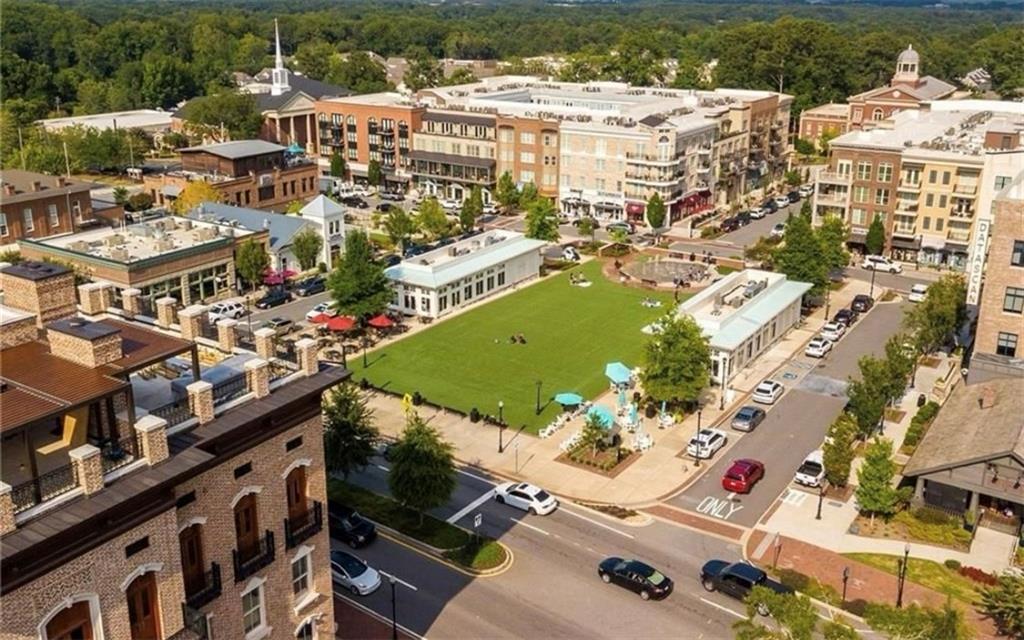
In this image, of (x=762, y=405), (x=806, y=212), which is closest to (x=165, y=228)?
(x=762, y=405)

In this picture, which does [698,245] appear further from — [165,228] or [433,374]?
[165,228]

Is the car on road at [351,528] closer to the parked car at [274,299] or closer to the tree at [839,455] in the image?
the tree at [839,455]

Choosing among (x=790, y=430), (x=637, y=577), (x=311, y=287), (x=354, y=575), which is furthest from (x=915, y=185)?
(x=354, y=575)

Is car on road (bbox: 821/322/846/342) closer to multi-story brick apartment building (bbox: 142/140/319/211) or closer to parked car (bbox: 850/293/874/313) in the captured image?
parked car (bbox: 850/293/874/313)

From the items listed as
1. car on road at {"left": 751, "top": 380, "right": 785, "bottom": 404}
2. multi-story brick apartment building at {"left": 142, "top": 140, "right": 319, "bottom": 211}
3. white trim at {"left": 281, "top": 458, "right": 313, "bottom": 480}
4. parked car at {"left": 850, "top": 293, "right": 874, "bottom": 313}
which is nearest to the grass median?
white trim at {"left": 281, "top": 458, "right": 313, "bottom": 480}

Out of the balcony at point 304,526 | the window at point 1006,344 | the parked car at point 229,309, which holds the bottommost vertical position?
the parked car at point 229,309

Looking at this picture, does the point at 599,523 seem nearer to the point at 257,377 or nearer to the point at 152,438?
the point at 257,377

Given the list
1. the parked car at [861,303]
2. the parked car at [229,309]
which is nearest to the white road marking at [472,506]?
the parked car at [229,309]
